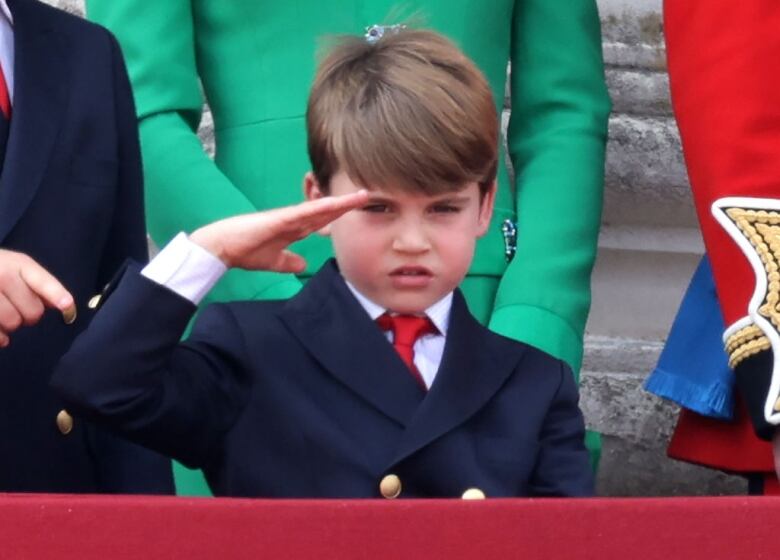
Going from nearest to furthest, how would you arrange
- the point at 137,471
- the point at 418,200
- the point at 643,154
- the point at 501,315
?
1. the point at 418,200
2. the point at 137,471
3. the point at 501,315
4. the point at 643,154

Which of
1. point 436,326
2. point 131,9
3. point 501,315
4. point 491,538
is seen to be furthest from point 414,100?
point 491,538

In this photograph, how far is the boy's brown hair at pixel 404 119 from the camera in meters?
1.83

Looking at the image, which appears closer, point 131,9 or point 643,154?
point 131,9

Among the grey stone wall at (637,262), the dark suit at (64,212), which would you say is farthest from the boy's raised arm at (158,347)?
the grey stone wall at (637,262)

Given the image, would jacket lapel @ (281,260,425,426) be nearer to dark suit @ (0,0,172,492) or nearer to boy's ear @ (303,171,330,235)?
boy's ear @ (303,171,330,235)

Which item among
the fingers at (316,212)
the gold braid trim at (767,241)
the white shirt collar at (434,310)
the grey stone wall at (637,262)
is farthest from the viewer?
the grey stone wall at (637,262)

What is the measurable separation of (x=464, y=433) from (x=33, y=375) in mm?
445

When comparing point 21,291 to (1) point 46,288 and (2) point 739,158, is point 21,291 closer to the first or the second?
(1) point 46,288

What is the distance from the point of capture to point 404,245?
1.81 metres

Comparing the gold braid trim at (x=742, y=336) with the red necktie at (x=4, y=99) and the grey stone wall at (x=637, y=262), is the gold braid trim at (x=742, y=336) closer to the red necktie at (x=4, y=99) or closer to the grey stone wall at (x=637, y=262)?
the red necktie at (x=4, y=99)

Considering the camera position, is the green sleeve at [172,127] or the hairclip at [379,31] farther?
the green sleeve at [172,127]

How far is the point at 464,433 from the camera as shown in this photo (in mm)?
1855

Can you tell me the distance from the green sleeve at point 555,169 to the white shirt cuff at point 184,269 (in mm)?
540

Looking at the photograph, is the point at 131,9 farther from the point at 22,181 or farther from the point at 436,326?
the point at 436,326
